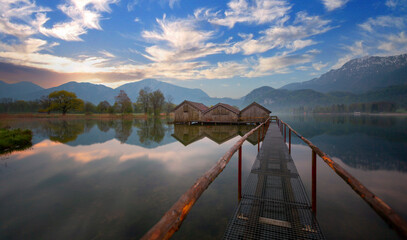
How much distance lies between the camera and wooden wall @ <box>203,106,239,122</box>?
40203 millimetres

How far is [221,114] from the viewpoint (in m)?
40.9

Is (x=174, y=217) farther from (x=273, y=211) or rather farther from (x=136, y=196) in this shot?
(x=136, y=196)

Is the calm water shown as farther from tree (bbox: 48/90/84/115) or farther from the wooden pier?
tree (bbox: 48/90/84/115)

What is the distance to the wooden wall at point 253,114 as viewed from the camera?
3946 cm

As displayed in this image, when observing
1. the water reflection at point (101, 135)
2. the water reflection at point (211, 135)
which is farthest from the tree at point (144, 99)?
the water reflection at point (211, 135)

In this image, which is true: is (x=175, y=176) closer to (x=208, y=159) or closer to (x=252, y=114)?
(x=208, y=159)

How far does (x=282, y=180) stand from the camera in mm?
6297

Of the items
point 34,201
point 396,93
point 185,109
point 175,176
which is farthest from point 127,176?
point 396,93

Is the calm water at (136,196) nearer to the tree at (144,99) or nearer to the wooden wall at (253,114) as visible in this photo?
the wooden wall at (253,114)

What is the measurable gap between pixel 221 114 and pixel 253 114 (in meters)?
7.24

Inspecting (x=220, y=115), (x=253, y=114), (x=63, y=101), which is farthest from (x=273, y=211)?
(x=63, y=101)

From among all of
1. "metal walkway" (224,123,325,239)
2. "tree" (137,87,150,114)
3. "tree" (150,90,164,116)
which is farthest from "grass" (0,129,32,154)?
"tree" (137,87,150,114)

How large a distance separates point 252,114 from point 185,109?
15735mm

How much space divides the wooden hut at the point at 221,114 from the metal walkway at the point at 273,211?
109 feet
